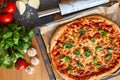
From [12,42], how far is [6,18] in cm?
10

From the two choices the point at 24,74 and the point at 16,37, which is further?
the point at 24,74

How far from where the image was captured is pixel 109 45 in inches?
48.9

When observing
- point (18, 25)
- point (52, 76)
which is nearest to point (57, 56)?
point (52, 76)

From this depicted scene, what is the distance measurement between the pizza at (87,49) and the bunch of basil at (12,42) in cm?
11

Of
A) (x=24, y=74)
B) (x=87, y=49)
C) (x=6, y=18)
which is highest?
(x=6, y=18)

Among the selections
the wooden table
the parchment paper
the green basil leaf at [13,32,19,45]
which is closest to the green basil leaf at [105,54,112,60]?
the parchment paper

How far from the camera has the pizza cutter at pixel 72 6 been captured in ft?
3.90

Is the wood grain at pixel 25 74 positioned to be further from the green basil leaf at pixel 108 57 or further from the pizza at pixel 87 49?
the green basil leaf at pixel 108 57

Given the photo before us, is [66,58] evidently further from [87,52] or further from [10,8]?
[10,8]

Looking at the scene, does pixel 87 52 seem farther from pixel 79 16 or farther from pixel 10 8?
pixel 10 8

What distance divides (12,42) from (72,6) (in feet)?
0.88

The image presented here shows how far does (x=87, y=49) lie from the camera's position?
1.24m

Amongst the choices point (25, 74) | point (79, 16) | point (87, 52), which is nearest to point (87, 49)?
point (87, 52)

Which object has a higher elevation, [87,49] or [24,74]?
[87,49]
